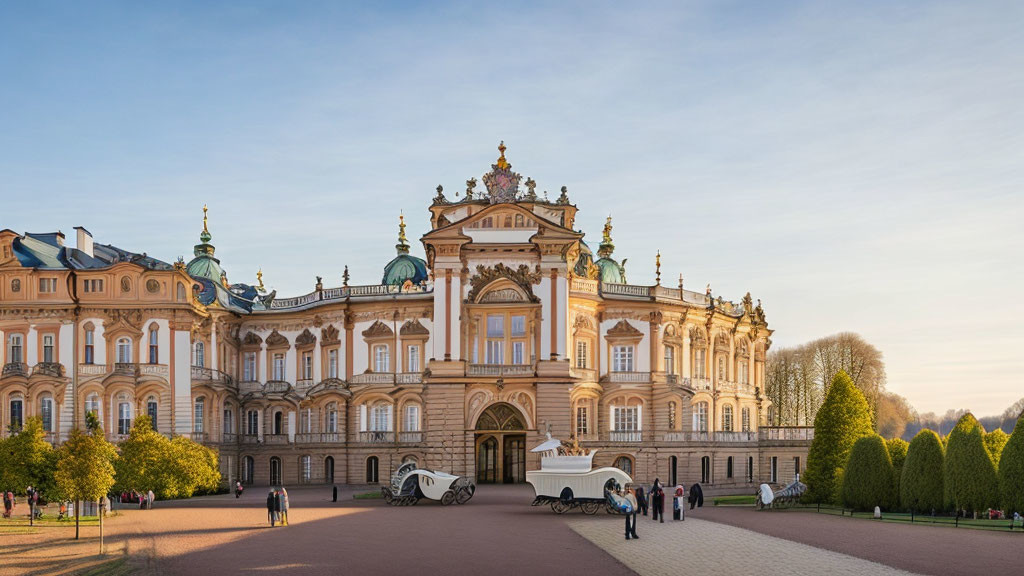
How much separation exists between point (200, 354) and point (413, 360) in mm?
14852

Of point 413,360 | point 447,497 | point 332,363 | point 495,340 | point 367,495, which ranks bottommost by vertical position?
point 367,495

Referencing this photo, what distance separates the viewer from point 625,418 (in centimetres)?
7388

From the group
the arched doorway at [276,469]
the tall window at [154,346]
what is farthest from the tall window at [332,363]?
the tall window at [154,346]

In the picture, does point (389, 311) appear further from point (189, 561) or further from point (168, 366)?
point (189, 561)

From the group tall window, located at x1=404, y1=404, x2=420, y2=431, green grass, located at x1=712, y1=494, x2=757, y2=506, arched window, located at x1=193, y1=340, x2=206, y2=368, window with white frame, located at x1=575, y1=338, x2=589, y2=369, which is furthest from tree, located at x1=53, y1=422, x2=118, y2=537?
window with white frame, located at x1=575, y1=338, x2=589, y2=369

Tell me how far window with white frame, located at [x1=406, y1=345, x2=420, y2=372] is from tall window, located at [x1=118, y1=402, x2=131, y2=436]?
62.1 feet

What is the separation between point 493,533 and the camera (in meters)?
39.4

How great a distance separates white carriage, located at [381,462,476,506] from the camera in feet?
172

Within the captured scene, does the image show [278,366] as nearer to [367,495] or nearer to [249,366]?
[249,366]

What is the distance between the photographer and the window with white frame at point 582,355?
72.3 m

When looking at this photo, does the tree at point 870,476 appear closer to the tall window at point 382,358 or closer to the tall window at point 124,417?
the tall window at point 382,358

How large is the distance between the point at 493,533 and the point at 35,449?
28.0 meters

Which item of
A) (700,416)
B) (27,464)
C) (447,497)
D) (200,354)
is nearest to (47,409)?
(200,354)

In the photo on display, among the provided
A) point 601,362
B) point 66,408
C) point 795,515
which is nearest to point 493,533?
point 795,515
